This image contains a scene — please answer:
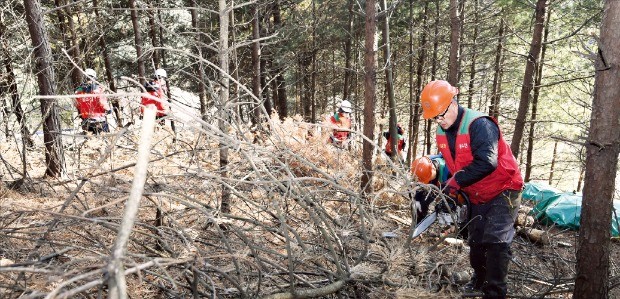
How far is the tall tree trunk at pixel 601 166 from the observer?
114 inches

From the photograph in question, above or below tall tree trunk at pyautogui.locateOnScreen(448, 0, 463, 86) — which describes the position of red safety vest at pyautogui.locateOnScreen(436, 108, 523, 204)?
below

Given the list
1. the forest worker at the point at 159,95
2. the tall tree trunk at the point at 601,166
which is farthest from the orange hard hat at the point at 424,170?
the forest worker at the point at 159,95

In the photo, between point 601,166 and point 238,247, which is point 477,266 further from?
point 238,247

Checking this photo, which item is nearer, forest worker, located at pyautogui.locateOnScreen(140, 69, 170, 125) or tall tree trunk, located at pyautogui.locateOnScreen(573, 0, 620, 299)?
forest worker, located at pyautogui.locateOnScreen(140, 69, 170, 125)

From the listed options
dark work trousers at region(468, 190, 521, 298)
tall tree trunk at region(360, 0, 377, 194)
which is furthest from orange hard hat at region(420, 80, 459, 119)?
tall tree trunk at region(360, 0, 377, 194)

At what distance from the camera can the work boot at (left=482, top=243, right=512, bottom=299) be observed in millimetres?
3223

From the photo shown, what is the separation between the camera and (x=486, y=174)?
3166mm

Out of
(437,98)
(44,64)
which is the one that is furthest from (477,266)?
(44,64)

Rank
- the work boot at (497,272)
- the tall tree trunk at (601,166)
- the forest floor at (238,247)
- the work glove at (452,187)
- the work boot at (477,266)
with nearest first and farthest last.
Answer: the forest floor at (238,247) → the tall tree trunk at (601,166) → the work boot at (497,272) → the work glove at (452,187) → the work boot at (477,266)

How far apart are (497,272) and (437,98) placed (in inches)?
59.8

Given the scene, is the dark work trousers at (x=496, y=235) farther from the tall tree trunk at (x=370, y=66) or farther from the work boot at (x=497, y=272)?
the tall tree trunk at (x=370, y=66)

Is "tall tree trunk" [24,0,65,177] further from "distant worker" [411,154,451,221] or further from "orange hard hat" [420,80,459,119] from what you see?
"orange hard hat" [420,80,459,119]

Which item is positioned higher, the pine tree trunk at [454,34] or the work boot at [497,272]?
the pine tree trunk at [454,34]

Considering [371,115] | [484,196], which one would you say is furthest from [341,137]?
[484,196]
